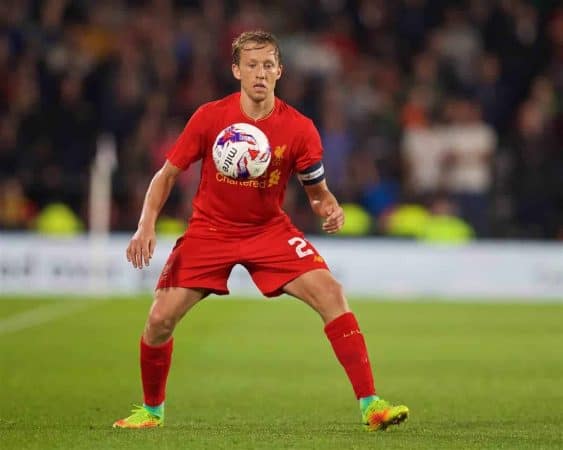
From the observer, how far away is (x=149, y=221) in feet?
24.1

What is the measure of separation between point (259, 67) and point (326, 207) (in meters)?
0.91

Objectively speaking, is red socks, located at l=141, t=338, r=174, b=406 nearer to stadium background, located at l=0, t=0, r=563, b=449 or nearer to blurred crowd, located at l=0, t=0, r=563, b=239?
stadium background, located at l=0, t=0, r=563, b=449

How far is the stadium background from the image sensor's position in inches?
749

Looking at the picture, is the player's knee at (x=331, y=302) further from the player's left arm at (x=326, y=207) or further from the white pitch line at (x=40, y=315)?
the white pitch line at (x=40, y=315)

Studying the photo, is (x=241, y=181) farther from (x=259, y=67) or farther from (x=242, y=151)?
(x=259, y=67)

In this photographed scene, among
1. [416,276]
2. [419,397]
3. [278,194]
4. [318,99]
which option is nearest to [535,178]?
[416,276]

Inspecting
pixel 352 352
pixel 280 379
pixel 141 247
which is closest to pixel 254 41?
pixel 141 247

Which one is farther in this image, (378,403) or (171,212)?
(171,212)

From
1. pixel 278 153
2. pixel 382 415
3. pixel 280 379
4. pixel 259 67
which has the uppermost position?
pixel 259 67

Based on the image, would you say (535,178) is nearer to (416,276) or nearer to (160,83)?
(416,276)

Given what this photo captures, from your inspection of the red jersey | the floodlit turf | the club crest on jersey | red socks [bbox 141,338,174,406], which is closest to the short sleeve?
the red jersey

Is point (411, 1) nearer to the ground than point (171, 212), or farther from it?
Answer: farther from it

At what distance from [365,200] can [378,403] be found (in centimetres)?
1296

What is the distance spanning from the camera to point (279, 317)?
54.6 feet
